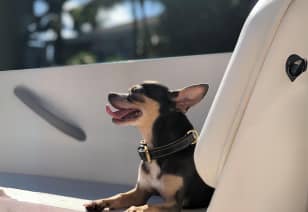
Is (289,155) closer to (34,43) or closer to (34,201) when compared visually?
(34,201)

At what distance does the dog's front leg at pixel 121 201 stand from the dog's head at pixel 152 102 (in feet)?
0.50

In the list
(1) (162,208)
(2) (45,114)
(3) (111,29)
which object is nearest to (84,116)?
(2) (45,114)

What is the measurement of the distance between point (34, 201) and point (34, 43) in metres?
0.93

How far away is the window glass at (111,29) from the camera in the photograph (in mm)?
1267

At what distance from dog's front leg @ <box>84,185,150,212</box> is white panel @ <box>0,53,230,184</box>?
0.95 ft

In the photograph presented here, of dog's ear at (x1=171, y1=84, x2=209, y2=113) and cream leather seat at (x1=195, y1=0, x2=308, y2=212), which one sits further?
dog's ear at (x1=171, y1=84, x2=209, y2=113)

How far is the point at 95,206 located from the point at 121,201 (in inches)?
2.4

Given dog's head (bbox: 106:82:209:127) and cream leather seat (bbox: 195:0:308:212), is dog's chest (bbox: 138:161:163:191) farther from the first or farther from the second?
cream leather seat (bbox: 195:0:308:212)

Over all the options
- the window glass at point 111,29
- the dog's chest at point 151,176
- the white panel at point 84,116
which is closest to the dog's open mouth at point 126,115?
the dog's chest at point 151,176

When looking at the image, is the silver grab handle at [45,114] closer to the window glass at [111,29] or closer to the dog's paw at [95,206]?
the window glass at [111,29]

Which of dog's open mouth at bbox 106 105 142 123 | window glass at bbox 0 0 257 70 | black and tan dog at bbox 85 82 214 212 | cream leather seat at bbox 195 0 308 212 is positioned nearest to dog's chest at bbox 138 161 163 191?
black and tan dog at bbox 85 82 214 212

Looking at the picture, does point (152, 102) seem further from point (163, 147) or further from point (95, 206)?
point (95, 206)

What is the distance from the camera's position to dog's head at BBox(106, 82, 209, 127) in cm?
94

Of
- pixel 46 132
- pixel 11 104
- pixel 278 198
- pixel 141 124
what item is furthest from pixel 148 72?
pixel 278 198
